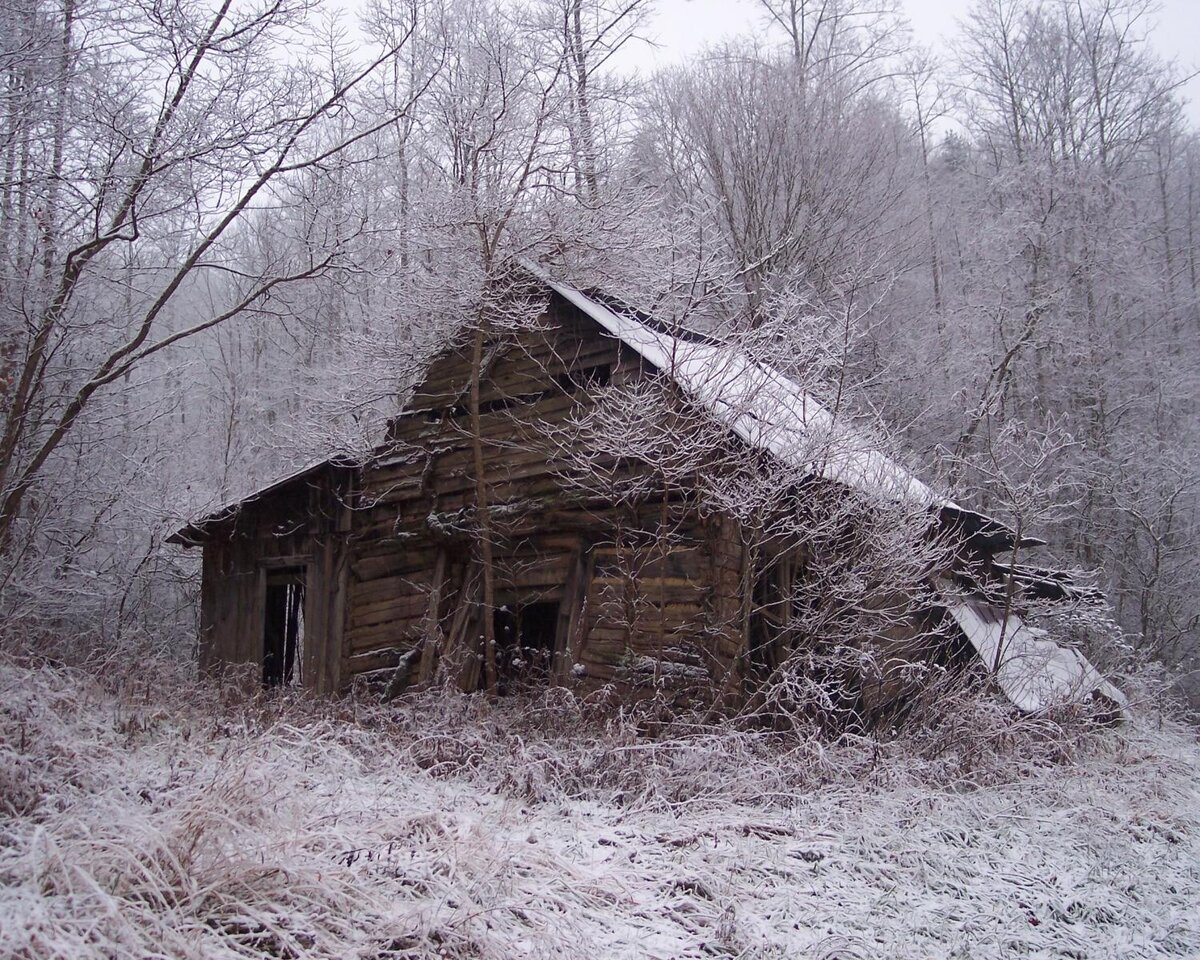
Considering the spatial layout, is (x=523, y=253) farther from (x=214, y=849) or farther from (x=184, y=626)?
(x=184, y=626)

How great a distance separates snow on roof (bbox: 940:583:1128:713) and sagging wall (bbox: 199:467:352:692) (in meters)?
7.99

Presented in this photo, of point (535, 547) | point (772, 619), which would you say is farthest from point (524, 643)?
point (772, 619)

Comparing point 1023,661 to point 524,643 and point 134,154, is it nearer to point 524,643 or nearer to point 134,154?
point 524,643

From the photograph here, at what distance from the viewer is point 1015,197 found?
22.8 m

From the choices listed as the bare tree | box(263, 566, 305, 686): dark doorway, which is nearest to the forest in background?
the bare tree

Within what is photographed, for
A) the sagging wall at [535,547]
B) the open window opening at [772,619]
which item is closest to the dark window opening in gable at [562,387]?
the sagging wall at [535,547]

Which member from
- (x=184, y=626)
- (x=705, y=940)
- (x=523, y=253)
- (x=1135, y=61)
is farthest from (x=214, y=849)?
(x=1135, y=61)

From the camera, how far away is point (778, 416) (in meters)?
9.14

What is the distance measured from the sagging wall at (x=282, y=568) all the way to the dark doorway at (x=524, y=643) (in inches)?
92.2

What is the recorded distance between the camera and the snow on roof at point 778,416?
28.4 ft

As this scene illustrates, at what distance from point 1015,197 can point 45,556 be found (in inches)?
872

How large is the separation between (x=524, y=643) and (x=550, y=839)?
809cm

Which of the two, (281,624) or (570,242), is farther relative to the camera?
(281,624)

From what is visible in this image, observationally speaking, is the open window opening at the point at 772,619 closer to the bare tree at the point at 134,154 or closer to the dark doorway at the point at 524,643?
the dark doorway at the point at 524,643
